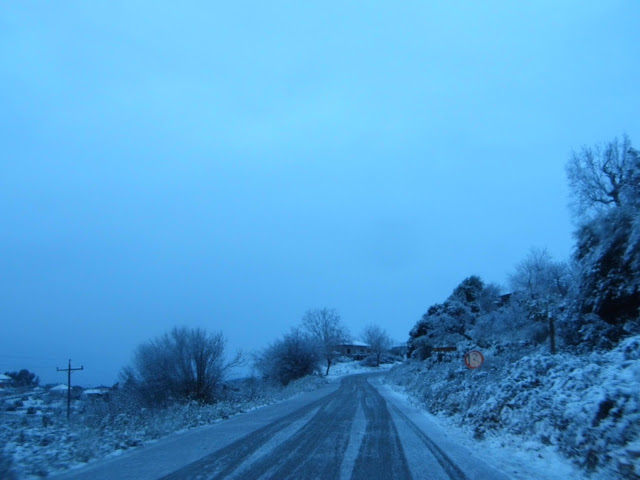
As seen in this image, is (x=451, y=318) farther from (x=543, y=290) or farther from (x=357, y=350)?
(x=357, y=350)

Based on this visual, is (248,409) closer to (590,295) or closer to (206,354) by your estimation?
(206,354)

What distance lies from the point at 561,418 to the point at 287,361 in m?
51.3

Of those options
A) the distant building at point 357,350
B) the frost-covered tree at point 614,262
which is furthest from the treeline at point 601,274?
the distant building at point 357,350

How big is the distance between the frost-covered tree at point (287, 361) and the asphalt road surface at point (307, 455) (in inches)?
1701

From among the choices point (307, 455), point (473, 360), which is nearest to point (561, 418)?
point (307, 455)

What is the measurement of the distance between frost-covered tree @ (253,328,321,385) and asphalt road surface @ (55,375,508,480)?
43.2 metres

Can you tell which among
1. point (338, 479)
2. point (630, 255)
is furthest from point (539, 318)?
point (338, 479)

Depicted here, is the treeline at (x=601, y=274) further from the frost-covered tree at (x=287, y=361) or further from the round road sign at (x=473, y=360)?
the frost-covered tree at (x=287, y=361)

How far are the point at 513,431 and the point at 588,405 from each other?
2.98 meters

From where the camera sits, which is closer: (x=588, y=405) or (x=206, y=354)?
(x=588, y=405)

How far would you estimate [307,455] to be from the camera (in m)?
10.8

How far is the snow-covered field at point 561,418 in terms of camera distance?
8070 millimetres

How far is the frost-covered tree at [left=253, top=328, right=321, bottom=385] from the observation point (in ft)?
194

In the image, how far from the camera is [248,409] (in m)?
23.2
